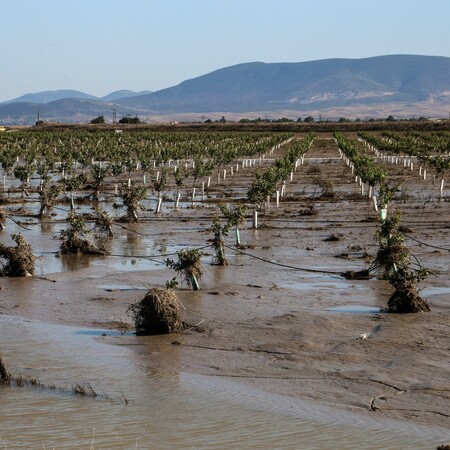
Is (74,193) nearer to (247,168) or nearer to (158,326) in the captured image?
(247,168)

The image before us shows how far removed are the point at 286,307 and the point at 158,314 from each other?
2.52 meters

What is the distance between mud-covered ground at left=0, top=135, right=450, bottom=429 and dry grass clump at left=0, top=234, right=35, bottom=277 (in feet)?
0.95

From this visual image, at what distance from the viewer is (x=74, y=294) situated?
14883 mm

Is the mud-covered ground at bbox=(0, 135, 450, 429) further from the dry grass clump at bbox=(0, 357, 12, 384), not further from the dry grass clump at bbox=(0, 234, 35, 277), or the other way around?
the dry grass clump at bbox=(0, 357, 12, 384)

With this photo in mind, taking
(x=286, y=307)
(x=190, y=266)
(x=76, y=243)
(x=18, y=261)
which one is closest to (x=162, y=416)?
(x=286, y=307)

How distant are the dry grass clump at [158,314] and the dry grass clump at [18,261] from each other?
4.89 metres

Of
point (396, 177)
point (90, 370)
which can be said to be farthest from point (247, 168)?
point (90, 370)

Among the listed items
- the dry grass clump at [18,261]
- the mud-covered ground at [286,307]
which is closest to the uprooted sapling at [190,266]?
the mud-covered ground at [286,307]

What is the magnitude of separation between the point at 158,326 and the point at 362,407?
12.4 feet

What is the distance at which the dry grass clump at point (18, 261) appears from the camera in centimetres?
1634

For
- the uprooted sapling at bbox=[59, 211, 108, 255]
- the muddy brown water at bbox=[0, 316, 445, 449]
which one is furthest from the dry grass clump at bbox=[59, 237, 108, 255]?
the muddy brown water at bbox=[0, 316, 445, 449]

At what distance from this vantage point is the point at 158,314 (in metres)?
11.8

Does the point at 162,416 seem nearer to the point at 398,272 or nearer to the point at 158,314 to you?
the point at 158,314

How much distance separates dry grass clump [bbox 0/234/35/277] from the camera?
53.6ft
